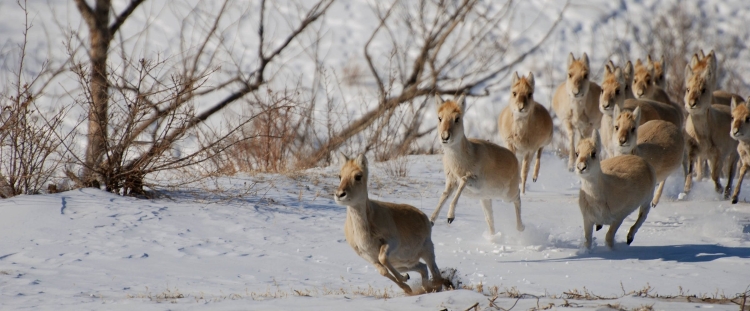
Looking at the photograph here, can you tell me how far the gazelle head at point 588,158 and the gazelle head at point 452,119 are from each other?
1369 millimetres

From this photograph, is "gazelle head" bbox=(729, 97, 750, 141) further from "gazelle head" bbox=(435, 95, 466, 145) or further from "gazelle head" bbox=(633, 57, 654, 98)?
"gazelle head" bbox=(435, 95, 466, 145)

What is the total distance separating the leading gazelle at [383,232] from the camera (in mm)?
7078

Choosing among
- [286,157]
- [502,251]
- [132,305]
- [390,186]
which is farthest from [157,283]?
[286,157]

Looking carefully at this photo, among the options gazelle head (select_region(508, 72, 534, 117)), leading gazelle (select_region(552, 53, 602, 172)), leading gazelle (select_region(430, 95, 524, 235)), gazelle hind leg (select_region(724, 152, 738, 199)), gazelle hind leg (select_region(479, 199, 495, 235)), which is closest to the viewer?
leading gazelle (select_region(430, 95, 524, 235))

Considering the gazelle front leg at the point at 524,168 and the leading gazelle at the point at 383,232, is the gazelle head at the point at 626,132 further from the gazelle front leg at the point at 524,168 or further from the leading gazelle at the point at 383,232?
the leading gazelle at the point at 383,232

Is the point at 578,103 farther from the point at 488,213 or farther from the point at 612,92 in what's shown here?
the point at 488,213

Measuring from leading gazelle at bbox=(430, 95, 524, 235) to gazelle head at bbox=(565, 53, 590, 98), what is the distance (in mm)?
3730

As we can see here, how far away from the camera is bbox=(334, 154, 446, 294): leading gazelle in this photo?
279 inches

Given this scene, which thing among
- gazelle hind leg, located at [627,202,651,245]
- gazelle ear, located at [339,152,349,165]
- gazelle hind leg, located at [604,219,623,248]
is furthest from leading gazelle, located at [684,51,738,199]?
gazelle ear, located at [339,152,349,165]

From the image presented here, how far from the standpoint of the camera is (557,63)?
93.0 ft

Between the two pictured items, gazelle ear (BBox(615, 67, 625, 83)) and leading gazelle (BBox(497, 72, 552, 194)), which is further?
gazelle ear (BBox(615, 67, 625, 83))

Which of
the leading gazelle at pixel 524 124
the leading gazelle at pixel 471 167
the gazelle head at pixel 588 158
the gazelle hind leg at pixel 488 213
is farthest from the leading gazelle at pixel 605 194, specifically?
the leading gazelle at pixel 524 124

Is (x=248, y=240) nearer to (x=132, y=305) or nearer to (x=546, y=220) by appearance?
(x=132, y=305)

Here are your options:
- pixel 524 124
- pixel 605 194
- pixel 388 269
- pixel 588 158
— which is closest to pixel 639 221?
pixel 605 194
